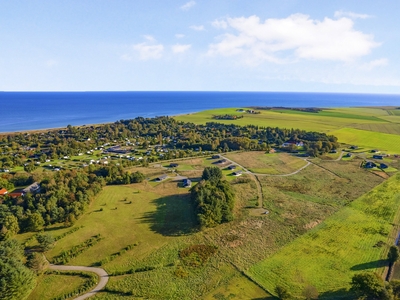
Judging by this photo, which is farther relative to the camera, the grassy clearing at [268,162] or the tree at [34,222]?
the grassy clearing at [268,162]

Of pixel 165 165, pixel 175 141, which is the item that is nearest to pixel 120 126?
pixel 175 141

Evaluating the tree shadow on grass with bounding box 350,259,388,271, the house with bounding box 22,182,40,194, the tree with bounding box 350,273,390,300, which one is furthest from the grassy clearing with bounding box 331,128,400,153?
the house with bounding box 22,182,40,194

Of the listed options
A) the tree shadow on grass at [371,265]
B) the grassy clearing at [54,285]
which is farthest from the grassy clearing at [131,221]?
the tree shadow on grass at [371,265]

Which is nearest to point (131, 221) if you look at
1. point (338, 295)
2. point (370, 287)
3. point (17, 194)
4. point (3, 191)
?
point (17, 194)

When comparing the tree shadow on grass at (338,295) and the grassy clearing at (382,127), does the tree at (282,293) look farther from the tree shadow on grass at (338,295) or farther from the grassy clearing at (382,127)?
the grassy clearing at (382,127)

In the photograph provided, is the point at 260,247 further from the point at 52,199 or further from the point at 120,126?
the point at 120,126

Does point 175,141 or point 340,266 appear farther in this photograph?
point 175,141

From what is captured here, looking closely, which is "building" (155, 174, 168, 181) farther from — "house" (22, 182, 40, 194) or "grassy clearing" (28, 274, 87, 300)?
"grassy clearing" (28, 274, 87, 300)
